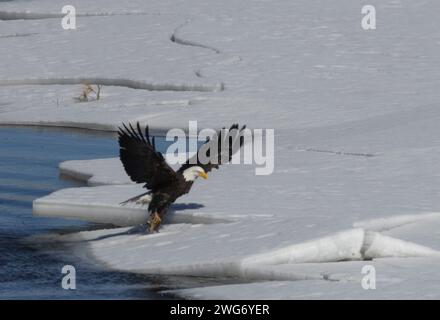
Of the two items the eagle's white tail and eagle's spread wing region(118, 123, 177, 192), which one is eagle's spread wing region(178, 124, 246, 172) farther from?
the eagle's white tail

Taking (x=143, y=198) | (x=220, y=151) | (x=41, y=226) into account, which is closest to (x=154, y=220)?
(x=143, y=198)

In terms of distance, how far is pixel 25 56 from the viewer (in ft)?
69.6

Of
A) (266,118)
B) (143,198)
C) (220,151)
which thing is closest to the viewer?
(220,151)

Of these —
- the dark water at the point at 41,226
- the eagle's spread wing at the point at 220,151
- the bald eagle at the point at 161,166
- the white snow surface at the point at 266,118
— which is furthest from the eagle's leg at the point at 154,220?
the dark water at the point at 41,226

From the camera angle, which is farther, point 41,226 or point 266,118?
point 266,118

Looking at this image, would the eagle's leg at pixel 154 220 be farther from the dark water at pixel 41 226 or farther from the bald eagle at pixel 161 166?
the dark water at pixel 41 226

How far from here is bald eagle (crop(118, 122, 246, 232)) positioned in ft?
33.6

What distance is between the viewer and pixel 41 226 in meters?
11.3

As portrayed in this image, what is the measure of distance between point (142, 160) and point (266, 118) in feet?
18.6

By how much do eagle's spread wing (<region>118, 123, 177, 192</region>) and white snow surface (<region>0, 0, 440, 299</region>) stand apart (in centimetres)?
50

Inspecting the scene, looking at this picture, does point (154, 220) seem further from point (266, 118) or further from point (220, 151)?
point (266, 118)

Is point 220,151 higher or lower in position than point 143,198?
higher
